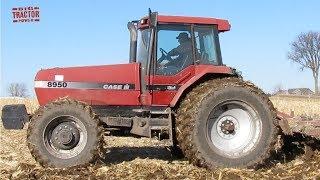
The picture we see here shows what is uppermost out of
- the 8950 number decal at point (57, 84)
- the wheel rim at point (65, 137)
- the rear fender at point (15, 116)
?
the 8950 number decal at point (57, 84)

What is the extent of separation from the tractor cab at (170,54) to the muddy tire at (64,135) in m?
1.09

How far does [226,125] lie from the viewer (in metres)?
7.38

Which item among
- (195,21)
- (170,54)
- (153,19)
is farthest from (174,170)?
(195,21)

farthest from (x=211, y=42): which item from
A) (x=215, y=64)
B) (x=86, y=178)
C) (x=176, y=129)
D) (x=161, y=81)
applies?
(x=86, y=178)

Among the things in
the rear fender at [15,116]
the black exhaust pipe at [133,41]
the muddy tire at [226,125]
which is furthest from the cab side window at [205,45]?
the rear fender at [15,116]

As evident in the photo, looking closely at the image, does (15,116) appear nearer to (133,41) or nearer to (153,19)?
(133,41)

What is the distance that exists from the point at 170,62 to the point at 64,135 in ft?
6.53

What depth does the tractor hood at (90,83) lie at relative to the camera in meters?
Result: 7.89

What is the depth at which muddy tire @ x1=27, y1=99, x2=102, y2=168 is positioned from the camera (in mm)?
7125

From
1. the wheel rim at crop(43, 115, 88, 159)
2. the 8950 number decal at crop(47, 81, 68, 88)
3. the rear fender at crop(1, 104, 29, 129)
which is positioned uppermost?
the 8950 number decal at crop(47, 81, 68, 88)

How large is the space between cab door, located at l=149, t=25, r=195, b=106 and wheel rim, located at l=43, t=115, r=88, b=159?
1.29 meters

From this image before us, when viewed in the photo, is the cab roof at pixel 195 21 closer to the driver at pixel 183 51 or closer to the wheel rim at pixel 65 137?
the driver at pixel 183 51

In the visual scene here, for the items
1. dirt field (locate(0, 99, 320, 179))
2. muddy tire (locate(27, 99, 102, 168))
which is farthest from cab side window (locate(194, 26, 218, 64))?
muddy tire (locate(27, 99, 102, 168))

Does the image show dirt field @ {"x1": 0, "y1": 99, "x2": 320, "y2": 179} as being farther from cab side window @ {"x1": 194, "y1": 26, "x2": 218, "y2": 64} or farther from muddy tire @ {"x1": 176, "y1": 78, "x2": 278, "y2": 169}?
cab side window @ {"x1": 194, "y1": 26, "x2": 218, "y2": 64}
